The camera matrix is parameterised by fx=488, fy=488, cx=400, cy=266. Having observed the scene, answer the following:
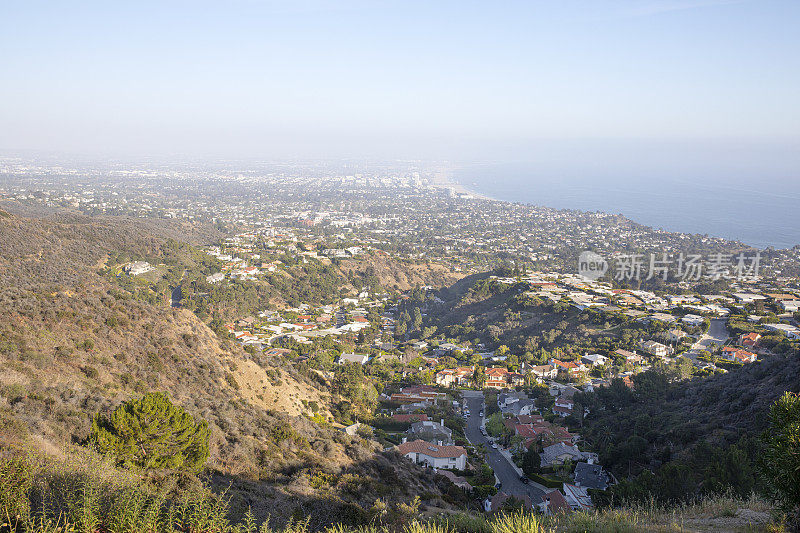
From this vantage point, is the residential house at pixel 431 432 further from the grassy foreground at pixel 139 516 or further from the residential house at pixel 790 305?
the residential house at pixel 790 305

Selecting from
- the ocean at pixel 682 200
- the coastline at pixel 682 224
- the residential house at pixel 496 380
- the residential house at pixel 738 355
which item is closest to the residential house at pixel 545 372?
the residential house at pixel 496 380

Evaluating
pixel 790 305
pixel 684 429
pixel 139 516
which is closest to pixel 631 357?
pixel 684 429

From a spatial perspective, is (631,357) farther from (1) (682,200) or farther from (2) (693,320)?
(1) (682,200)

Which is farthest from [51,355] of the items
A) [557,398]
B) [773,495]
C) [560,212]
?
[560,212]

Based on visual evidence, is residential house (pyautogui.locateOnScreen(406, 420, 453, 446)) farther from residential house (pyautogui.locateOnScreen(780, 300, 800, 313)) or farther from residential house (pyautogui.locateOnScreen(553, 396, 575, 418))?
residential house (pyautogui.locateOnScreen(780, 300, 800, 313))

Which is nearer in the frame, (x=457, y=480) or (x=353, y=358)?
(x=457, y=480)

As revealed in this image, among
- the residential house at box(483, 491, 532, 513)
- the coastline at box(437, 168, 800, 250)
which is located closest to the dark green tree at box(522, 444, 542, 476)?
the residential house at box(483, 491, 532, 513)

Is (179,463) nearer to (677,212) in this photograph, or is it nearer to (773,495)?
(773,495)

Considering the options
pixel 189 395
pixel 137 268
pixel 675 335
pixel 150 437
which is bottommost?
pixel 675 335
